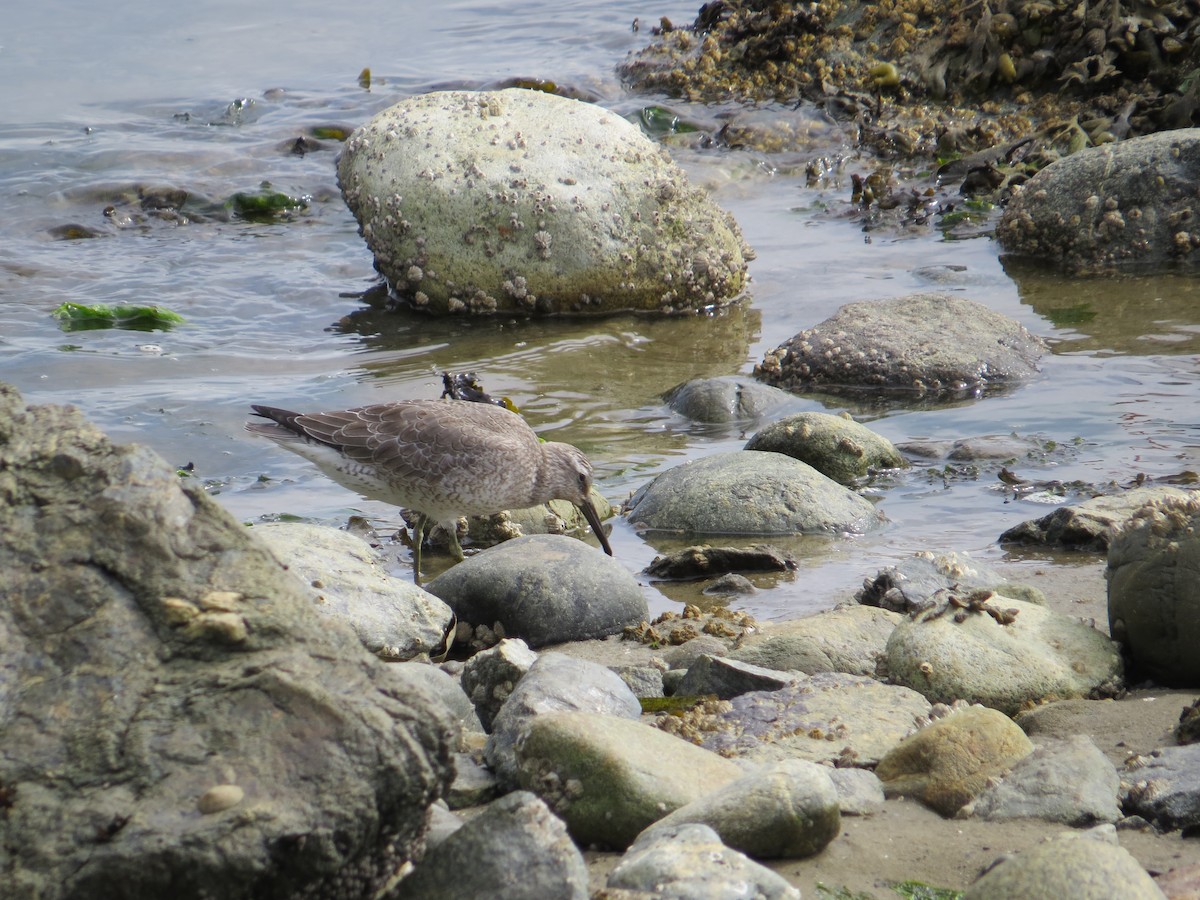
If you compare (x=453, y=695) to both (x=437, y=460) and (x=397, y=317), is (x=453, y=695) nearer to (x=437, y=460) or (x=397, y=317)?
(x=437, y=460)

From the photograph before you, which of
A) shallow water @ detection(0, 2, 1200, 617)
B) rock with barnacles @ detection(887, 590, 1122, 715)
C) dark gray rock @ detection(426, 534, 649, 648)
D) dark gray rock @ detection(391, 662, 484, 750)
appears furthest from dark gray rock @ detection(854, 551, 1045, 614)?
dark gray rock @ detection(391, 662, 484, 750)

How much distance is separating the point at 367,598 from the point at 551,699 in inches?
55.8

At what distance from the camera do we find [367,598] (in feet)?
16.7

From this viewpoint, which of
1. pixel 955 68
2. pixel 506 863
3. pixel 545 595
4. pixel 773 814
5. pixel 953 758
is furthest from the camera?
pixel 955 68

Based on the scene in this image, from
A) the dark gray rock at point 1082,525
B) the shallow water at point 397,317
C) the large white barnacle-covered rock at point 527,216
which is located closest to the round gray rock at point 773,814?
the shallow water at point 397,317

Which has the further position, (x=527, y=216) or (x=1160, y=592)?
(x=527, y=216)

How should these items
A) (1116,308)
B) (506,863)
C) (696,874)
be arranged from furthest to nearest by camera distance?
(1116,308) < (696,874) < (506,863)

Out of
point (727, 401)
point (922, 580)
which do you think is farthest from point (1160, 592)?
point (727, 401)

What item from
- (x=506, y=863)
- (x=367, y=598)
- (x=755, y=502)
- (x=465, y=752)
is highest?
(x=506, y=863)

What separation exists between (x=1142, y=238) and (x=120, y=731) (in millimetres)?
10479

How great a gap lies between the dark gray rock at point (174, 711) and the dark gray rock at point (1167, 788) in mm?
1932

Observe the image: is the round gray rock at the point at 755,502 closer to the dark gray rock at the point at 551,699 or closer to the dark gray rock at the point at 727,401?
the dark gray rock at the point at 727,401

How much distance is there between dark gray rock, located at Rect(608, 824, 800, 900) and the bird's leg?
3758mm

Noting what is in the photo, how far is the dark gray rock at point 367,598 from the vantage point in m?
4.98
